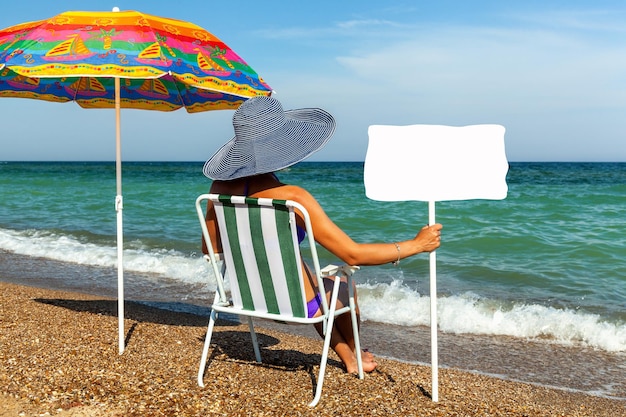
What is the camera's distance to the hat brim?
10.6ft

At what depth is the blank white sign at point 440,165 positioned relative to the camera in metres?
3.23

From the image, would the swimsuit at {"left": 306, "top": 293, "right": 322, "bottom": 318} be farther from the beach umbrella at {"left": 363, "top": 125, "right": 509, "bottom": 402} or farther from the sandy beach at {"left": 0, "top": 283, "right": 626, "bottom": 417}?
the beach umbrella at {"left": 363, "top": 125, "right": 509, "bottom": 402}

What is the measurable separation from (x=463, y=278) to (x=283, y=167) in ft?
20.3

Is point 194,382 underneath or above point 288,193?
underneath

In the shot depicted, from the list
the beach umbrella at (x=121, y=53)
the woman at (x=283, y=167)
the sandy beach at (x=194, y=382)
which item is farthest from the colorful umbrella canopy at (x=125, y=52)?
the sandy beach at (x=194, y=382)

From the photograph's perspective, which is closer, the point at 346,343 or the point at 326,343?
the point at 326,343

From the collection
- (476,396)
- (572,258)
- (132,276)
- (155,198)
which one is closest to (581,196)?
(572,258)

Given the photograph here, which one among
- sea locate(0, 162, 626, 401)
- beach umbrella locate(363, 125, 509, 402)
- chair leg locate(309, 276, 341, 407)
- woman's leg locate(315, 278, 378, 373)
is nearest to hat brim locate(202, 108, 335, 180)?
beach umbrella locate(363, 125, 509, 402)

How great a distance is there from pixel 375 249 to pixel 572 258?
7.79 meters

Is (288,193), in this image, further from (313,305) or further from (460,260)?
(460,260)

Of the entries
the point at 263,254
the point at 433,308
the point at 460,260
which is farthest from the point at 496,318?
the point at 263,254

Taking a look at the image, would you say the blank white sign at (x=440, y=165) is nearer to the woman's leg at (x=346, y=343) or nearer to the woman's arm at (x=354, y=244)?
the woman's arm at (x=354, y=244)

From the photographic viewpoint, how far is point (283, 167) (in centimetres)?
314

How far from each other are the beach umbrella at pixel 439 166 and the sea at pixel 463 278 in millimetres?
2381
